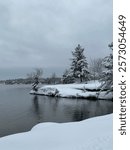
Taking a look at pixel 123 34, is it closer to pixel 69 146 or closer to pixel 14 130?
pixel 69 146

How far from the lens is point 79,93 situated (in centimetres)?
5312

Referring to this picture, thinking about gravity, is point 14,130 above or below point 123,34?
below

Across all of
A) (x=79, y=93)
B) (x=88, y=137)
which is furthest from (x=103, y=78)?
(x=88, y=137)

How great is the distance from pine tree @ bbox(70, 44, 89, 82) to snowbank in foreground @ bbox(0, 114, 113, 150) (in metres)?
48.7

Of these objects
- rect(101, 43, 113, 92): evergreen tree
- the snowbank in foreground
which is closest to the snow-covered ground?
rect(101, 43, 113, 92): evergreen tree

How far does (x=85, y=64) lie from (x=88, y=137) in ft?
174

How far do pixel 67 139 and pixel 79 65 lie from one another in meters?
51.7

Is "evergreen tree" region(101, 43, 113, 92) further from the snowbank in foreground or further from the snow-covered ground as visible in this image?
the snowbank in foreground

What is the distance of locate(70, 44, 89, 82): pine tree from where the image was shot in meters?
61.8

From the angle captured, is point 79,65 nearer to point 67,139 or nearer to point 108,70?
point 108,70

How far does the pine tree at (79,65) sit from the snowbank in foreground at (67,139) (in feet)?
160

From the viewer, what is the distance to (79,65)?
62.3m

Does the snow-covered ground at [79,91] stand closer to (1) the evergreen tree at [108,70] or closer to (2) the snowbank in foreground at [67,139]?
(1) the evergreen tree at [108,70]

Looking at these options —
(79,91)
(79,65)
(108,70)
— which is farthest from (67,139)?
(79,65)
